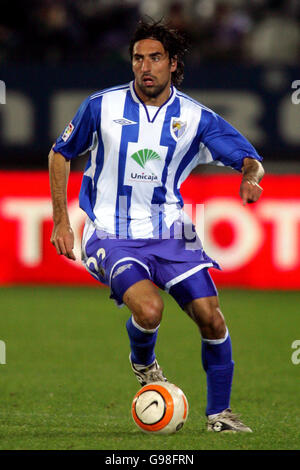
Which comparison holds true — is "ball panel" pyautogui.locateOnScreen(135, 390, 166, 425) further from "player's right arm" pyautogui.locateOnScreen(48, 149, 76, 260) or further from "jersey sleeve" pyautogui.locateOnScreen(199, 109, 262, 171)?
"jersey sleeve" pyautogui.locateOnScreen(199, 109, 262, 171)

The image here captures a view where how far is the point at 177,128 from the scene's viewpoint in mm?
5234

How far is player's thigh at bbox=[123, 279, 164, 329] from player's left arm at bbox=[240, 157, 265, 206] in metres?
0.65

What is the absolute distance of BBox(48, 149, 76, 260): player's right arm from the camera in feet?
16.2

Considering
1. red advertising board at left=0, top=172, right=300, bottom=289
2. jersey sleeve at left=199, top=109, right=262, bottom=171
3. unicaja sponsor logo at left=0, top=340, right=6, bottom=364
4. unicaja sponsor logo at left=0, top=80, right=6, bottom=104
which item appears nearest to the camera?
jersey sleeve at left=199, top=109, right=262, bottom=171

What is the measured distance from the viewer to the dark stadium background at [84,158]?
8070 mm

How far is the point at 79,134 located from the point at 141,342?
1.18m

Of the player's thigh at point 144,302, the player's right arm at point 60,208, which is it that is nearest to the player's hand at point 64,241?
the player's right arm at point 60,208

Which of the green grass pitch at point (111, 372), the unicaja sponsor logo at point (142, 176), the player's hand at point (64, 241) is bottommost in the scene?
the green grass pitch at point (111, 372)

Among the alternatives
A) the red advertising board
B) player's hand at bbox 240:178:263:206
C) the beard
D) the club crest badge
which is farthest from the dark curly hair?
the red advertising board

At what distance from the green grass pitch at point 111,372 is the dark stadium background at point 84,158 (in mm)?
30

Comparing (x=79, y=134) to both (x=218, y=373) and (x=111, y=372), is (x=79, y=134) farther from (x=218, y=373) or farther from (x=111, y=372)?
(x=111, y=372)

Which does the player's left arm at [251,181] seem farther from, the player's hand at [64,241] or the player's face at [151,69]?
the player's hand at [64,241]

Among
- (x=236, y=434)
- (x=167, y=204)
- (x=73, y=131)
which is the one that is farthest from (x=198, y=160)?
→ (x=236, y=434)

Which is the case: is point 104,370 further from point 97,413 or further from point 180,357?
point 97,413
